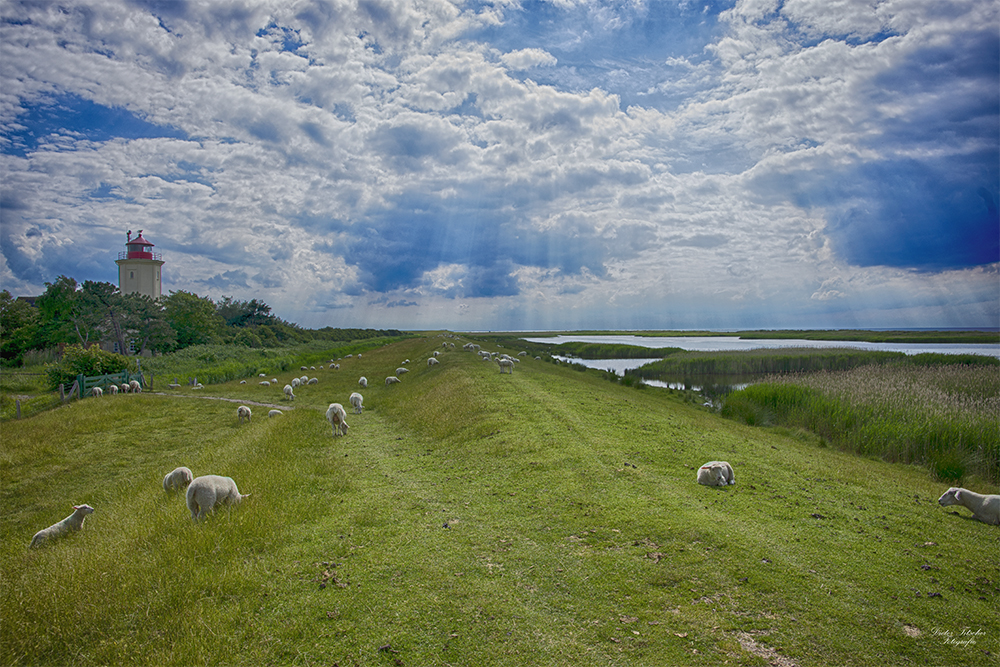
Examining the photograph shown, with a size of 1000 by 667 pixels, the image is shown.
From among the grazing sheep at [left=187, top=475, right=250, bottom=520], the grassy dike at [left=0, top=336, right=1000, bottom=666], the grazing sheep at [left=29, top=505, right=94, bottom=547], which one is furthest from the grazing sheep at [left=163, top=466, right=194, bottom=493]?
the grazing sheep at [left=187, top=475, right=250, bottom=520]

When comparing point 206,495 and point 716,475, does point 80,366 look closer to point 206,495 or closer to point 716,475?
point 206,495

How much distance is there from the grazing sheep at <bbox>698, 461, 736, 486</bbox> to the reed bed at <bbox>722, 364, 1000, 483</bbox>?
961 cm

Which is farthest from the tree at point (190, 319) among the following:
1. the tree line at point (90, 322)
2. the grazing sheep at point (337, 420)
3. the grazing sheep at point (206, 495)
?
the grazing sheep at point (206, 495)

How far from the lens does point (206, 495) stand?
9016 millimetres

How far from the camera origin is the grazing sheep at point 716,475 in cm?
1083

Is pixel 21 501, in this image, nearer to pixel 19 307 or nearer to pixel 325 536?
pixel 325 536

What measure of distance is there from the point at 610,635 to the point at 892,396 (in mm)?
23606

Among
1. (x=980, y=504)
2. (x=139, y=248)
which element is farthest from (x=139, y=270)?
(x=980, y=504)

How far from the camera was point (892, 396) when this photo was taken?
865 inches

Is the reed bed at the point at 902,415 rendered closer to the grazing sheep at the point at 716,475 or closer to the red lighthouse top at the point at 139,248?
the grazing sheep at the point at 716,475

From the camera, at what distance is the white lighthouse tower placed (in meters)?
67.7

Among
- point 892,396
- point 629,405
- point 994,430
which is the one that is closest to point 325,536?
point 629,405

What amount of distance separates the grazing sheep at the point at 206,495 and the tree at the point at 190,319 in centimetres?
6653

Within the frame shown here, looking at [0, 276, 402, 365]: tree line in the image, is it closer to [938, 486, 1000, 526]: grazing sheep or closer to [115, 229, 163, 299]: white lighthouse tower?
[115, 229, 163, 299]: white lighthouse tower
